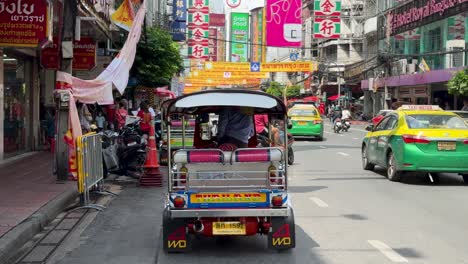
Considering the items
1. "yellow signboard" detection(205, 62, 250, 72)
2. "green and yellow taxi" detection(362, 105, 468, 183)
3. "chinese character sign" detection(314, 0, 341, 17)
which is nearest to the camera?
"green and yellow taxi" detection(362, 105, 468, 183)

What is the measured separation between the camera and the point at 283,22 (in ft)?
86.6

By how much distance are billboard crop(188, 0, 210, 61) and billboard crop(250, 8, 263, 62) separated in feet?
157

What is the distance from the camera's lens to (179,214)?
671 centimetres

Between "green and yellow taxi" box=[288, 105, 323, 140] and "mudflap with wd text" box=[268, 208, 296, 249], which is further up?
"green and yellow taxi" box=[288, 105, 323, 140]

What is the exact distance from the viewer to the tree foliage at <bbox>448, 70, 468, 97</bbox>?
30.5m

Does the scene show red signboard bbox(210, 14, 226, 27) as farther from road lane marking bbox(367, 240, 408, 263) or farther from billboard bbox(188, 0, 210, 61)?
road lane marking bbox(367, 240, 408, 263)

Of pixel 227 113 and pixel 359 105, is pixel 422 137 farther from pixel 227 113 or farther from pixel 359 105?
pixel 359 105

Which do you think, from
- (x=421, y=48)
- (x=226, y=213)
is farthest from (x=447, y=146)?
(x=421, y=48)

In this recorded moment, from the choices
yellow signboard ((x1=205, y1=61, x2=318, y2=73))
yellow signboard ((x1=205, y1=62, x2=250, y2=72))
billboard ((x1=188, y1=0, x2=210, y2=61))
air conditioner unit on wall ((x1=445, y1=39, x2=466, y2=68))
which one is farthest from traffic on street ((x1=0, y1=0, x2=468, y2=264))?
yellow signboard ((x1=205, y1=62, x2=250, y2=72))

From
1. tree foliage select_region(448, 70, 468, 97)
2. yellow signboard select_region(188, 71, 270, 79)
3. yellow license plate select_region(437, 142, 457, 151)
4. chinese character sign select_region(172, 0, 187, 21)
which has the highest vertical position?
chinese character sign select_region(172, 0, 187, 21)

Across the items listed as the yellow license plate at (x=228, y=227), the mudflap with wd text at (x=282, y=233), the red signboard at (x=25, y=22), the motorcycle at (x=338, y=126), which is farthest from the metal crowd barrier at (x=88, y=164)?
the motorcycle at (x=338, y=126)

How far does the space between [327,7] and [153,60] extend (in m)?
8.88

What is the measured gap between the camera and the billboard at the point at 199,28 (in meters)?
44.8

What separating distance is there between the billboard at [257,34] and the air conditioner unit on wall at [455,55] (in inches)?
2167
